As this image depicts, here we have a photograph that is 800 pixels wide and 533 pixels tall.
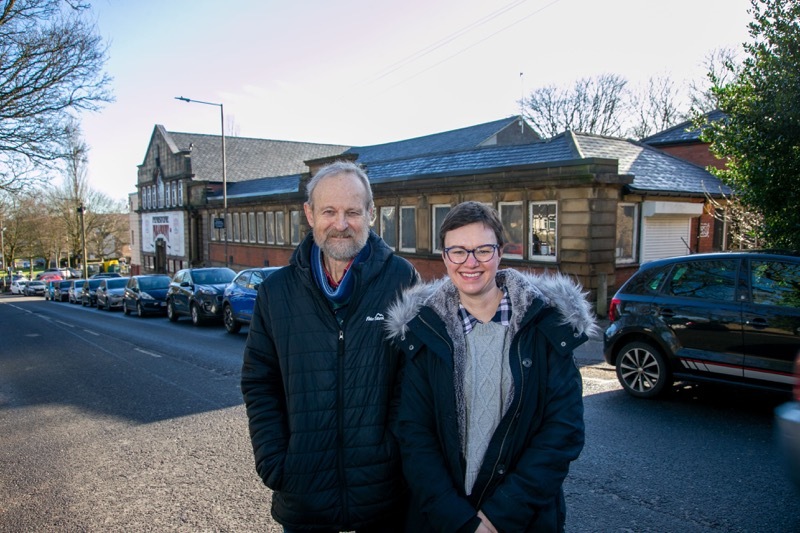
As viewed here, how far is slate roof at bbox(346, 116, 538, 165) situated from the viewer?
Answer: 28.8m

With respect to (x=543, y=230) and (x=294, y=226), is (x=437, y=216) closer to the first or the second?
(x=543, y=230)

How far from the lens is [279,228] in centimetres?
3105

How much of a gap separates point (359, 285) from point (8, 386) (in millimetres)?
8844

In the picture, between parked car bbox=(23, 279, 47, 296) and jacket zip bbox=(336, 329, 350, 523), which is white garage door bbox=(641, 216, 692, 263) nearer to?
jacket zip bbox=(336, 329, 350, 523)

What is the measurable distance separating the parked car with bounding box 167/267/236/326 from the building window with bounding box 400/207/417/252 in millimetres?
6426

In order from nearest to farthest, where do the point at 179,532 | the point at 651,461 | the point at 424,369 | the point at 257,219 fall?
the point at 424,369, the point at 179,532, the point at 651,461, the point at 257,219

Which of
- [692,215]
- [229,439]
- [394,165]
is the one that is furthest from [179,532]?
[394,165]

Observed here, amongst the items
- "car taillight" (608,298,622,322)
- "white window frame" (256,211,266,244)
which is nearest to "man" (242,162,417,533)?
"car taillight" (608,298,622,322)

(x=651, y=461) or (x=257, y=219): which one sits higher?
(x=257, y=219)

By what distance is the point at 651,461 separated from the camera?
4.97 m

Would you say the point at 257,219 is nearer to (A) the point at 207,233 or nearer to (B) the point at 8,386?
(A) the point at 207,233

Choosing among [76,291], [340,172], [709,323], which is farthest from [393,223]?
[76,291]

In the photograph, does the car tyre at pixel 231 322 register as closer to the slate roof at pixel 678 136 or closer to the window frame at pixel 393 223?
the window frame at pixel 393 223

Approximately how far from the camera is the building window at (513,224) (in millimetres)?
16688
